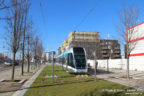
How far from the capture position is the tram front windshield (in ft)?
59.0

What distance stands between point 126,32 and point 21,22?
10.4 meters

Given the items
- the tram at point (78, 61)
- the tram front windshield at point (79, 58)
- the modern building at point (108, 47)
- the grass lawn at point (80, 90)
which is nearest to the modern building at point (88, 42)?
the modern building at point (108, 47)

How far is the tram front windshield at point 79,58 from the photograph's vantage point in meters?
18.0

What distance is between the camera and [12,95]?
7879 mm

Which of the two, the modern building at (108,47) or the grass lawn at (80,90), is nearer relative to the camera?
the grass lawn at (80,90)

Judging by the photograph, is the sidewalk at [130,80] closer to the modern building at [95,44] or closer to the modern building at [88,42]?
the modern building at [95,44]

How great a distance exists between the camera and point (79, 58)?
1850cm

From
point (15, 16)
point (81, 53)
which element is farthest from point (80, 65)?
point (15, 16)

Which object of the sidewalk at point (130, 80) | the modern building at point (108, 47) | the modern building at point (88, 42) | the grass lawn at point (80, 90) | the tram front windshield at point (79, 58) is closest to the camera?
the grass lawn at point (80, 90)

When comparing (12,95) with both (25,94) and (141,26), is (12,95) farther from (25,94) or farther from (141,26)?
(141,26)

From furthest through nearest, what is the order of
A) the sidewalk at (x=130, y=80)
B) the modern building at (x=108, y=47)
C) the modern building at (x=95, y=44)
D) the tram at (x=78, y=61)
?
the modern building at (x=95, y=44) → the modern building at (x=108, y=47) → the tram at (x=78, y=61) → the sidewalk at (x=130, y=80)

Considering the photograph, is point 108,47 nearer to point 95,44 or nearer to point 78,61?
point 78,61

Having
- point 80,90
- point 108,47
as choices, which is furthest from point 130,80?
point 108,47

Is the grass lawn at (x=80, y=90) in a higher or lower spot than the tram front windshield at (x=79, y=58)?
lower
